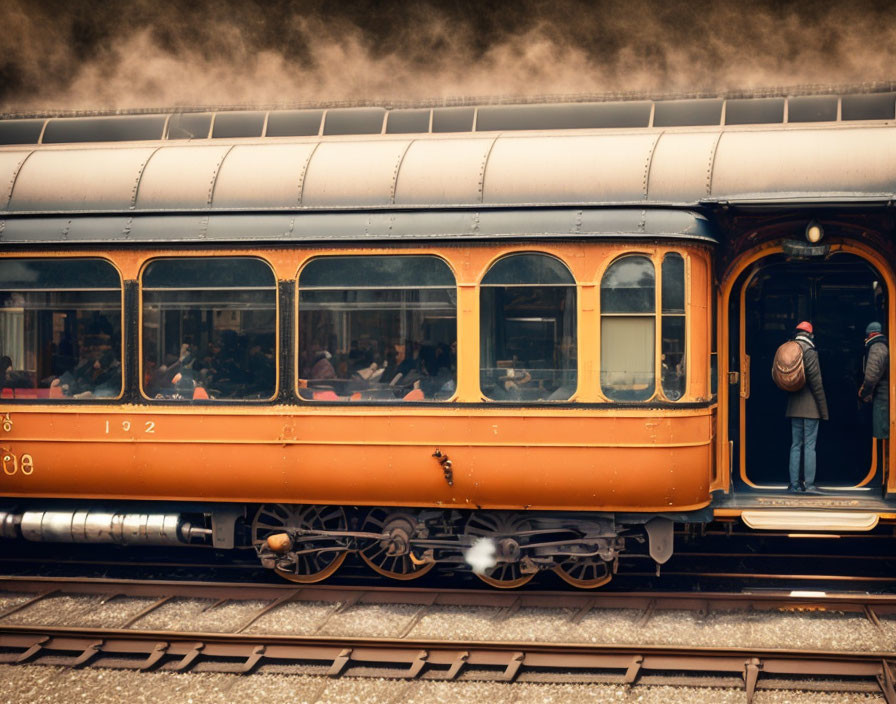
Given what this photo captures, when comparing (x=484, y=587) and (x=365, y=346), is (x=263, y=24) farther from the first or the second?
(x=484, y=587)

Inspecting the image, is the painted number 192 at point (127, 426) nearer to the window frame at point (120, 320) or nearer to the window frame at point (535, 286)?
the window frame at point (120, 320)

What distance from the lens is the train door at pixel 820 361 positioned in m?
8.61

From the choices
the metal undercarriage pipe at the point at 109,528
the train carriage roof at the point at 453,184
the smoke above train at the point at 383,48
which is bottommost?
the metal undercarriage pipe at the point at 109,528

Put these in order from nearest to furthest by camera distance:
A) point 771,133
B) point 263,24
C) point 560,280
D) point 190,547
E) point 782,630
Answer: point 782,630 → point 560,280 → point 771,133 → point 190,547 → point 263,24

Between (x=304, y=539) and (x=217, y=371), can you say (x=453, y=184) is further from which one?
(x=304, y=539)

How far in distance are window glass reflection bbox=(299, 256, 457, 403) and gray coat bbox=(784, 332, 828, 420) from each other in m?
2.97

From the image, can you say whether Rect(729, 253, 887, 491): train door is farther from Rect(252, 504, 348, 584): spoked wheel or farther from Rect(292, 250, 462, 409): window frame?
Rect(252, 504, 348, 584): spoked wheel

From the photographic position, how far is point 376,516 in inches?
330

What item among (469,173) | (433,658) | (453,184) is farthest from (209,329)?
(433,658)

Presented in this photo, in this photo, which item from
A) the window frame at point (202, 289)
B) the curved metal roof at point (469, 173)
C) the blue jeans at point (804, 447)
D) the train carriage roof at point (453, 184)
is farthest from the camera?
the blue jeans at point (804, 447)

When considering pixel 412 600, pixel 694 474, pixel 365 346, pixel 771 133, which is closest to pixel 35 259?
pixel 365 346

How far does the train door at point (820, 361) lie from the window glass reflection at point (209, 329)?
4050 millimetres

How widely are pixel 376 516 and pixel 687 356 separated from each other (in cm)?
294

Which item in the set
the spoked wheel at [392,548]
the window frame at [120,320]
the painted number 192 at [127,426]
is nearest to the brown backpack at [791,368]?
the spoked wheel at [392,548]
